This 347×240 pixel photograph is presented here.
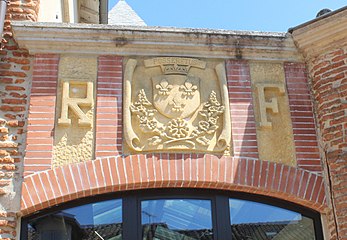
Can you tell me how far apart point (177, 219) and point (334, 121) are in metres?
1.87

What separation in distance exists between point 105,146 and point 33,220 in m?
0.97

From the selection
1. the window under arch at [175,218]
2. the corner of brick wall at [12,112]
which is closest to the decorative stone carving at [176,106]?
the window under arch at [175,218]

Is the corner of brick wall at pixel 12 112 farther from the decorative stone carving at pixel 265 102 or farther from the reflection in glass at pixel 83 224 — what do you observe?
the decorative stone carving at pixel 265 102

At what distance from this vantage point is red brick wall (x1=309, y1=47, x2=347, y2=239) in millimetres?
5293

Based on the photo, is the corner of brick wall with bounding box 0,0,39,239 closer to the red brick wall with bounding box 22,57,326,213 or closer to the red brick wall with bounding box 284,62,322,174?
the red brick wall with bounding box 22,57,326,213

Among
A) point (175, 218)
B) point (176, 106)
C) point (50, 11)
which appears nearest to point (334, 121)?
point (176, 106)

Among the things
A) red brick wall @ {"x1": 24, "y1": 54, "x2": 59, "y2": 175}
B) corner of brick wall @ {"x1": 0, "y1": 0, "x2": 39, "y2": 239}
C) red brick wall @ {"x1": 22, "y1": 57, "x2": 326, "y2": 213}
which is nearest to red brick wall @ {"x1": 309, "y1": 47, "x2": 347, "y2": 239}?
red brick wall @ {"x1": 22, "y1": 57, "x2": 326, "y2": 213}

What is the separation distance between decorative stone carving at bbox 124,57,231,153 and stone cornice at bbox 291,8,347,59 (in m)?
0.91

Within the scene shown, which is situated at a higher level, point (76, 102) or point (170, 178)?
point (76, 102)

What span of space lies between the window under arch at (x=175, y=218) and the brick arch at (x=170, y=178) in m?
0.14

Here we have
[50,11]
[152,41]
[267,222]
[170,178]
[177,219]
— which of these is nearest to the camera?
[170,178]

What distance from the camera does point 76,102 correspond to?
5523 millimetres

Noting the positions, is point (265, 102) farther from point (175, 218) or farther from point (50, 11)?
point (50, 11)

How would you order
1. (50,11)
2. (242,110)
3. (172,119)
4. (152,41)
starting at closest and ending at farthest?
(172,119) → (242,110) → (152,41) → (50,11)
